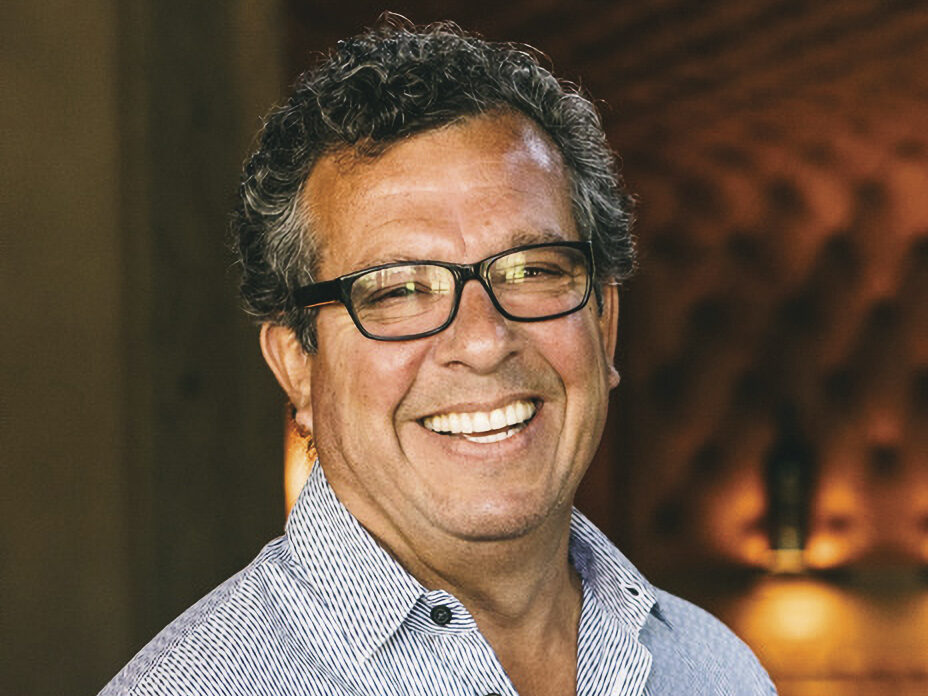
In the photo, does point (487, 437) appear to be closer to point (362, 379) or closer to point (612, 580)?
point (362, 379)

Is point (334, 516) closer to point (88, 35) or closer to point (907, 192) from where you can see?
point (88, 35)

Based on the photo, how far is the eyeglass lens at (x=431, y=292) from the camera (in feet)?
4.12

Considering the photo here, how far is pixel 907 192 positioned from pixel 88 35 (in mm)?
3734

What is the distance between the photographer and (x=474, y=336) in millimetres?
1255

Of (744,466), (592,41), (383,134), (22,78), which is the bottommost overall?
(744,466)

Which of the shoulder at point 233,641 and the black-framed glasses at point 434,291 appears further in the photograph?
the black-framed glasses at point 434,291

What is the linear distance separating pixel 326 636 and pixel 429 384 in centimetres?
28

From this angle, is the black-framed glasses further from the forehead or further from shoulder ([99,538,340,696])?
shoulder ([99,538,340,696])

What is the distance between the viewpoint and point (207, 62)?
2.35 m

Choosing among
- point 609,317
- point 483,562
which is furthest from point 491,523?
point 609,317

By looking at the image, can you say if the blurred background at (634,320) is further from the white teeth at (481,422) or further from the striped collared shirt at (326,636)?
the white teeth at (481,422)

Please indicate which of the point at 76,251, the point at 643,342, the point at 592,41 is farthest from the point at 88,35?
the point at 643,342

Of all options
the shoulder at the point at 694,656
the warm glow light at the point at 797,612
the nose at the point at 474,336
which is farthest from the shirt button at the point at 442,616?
the warm glow light at the point at 797,612

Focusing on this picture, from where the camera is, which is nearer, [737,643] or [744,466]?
[737,643]
